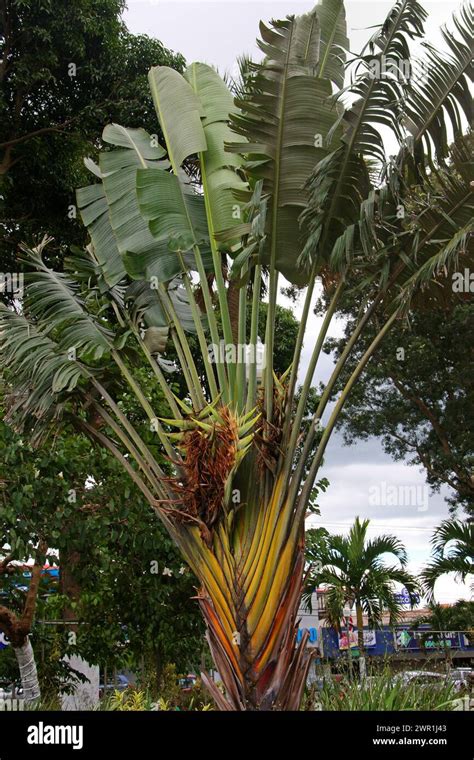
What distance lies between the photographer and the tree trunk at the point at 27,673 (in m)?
9.27

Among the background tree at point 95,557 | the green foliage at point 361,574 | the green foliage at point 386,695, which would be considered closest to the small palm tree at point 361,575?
the green foliage at point 361,574

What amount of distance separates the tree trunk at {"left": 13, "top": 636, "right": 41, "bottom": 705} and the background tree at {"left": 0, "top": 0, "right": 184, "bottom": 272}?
7.20 m

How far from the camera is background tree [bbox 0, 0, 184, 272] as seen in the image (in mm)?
13672

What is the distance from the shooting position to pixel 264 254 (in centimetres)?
734

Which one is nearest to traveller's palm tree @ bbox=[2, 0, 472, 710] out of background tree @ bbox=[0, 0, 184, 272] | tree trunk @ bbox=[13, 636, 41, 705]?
tree trunk @ bbox=[13, 636, 41, 705]

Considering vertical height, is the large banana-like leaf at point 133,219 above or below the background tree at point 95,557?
above

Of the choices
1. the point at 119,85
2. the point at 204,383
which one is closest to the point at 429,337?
the point at 204,383

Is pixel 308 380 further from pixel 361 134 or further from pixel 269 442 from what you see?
pixel 361 134

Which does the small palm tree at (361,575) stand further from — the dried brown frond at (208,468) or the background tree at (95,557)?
the dried brown frond at (208,468)

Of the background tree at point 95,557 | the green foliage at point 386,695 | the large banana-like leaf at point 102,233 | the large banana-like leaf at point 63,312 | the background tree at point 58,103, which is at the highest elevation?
the background tree at point 58,103

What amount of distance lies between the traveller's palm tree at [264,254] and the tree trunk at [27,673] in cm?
307

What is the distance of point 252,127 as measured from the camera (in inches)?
273

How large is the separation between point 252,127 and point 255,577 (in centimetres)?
380

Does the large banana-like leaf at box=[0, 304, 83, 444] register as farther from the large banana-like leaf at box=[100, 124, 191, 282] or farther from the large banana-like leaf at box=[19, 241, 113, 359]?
the large banana-like leaf at box=[100, 124, 191, 282]
